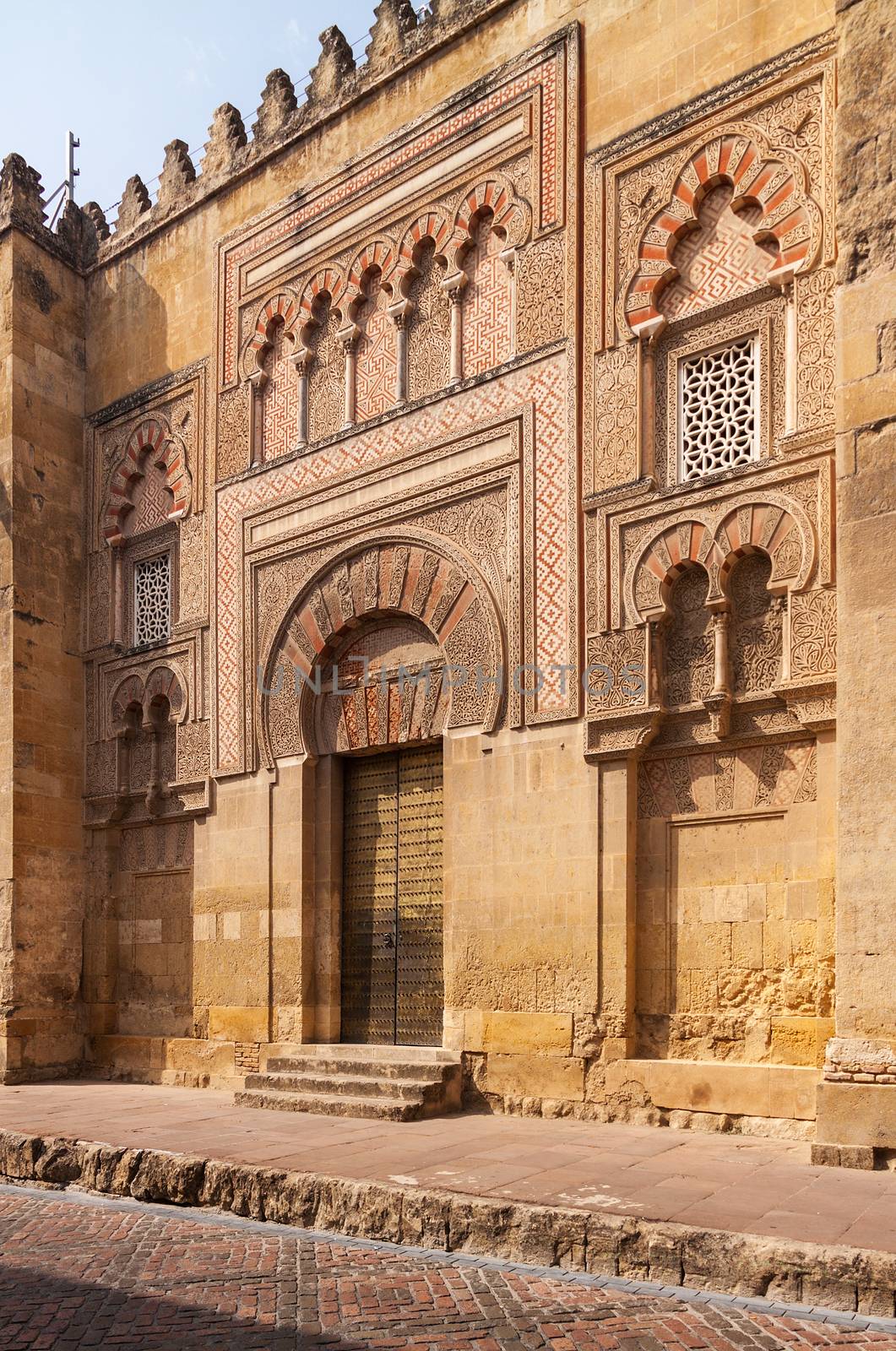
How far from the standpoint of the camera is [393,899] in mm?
9141

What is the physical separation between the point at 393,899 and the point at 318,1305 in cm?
477

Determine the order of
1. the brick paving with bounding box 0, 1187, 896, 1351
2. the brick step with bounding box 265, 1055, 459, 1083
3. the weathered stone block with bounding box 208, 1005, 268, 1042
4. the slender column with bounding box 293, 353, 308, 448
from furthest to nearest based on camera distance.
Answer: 1. the slender column with bounding box 293, 353, 308, 448
2. the weathered stone block with bounding box 208, 1005, 268, 1042
3. the brick step with bounding box 265, 1055, 459, 1083
4. the brick paving with bounding box 0, 1187, 896, 1351

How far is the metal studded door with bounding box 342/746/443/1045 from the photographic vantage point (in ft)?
29.0

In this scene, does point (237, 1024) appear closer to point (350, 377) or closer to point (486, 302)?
point (350, 377)

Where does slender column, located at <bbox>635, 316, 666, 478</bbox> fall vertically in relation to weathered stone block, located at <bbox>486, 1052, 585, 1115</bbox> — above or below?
above

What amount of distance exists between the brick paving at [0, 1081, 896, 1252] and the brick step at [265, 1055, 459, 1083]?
1.18 ft

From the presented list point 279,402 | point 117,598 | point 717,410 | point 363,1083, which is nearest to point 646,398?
point 717,410

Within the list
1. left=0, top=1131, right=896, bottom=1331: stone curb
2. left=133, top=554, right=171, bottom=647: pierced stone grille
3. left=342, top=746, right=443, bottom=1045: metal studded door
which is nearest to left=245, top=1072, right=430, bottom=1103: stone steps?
left=342, top=746, right=443, bottom=1045: metal studded door

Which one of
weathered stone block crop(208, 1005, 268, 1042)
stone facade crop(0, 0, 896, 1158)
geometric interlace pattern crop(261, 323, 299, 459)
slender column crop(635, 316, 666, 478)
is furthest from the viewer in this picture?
geometric interlace pattern crop(261, 323, 299, 459)

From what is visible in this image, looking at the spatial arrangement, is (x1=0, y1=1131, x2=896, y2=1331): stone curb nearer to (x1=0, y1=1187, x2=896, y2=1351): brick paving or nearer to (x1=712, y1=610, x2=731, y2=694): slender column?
(x1=0, y1=1187, x2=896, y2=1351): brick paving

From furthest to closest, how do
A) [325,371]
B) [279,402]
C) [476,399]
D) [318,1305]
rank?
1. [279,402]
2. [325,371]
3. [476,399]
4. [318,1305]

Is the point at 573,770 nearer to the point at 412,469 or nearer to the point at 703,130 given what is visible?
the point at 412,469

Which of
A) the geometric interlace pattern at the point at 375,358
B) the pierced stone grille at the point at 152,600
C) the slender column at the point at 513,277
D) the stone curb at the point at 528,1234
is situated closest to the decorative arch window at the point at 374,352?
the geometric interlace pattern at the point at 375,358

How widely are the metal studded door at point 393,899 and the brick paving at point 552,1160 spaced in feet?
3.63
